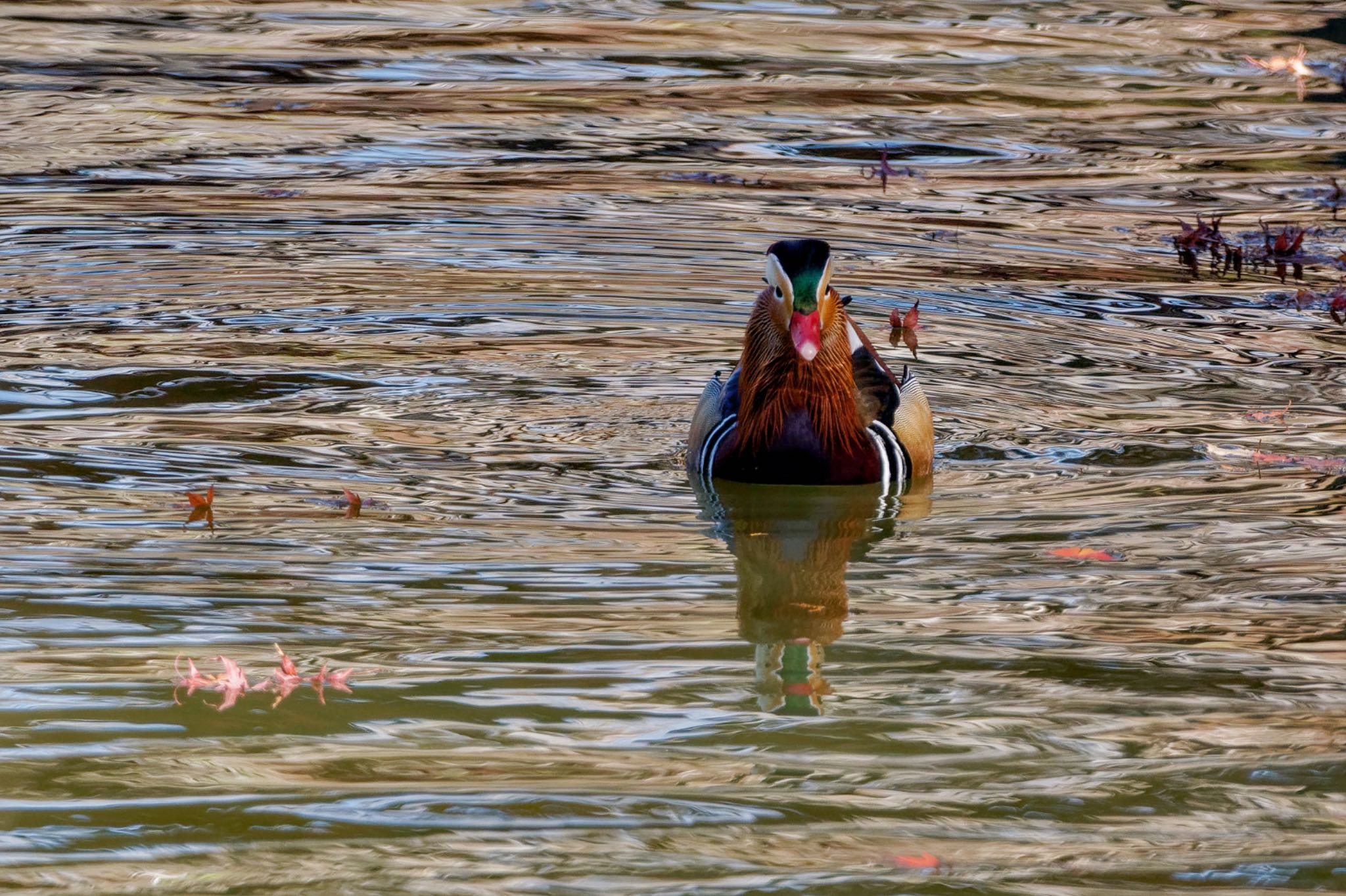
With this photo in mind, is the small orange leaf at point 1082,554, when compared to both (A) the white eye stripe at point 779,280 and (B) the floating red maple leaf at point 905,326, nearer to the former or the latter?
(A) the white eye stripe at point 779,280

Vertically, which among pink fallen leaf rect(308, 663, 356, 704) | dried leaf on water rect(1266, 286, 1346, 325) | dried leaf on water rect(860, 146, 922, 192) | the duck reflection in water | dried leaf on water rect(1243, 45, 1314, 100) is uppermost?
dried leaf on water rect(1243, 45, 1314, 100)

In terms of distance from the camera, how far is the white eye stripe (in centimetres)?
815

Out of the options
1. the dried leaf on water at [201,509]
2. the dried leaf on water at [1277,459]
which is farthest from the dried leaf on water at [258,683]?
the dried leaf on water at [1277,459]

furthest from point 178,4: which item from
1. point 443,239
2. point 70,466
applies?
point 70,466

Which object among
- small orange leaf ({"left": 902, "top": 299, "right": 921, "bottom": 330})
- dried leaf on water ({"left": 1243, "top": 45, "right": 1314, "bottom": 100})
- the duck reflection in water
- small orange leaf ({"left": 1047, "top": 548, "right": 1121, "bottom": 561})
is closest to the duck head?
the duck reflection in water

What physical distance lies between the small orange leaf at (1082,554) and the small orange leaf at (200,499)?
3102 millimetres

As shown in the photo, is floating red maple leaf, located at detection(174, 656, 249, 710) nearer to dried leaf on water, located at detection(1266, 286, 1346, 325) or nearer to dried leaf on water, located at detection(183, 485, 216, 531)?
dried leaf on water, located at detection(183, 485, 216, 531)

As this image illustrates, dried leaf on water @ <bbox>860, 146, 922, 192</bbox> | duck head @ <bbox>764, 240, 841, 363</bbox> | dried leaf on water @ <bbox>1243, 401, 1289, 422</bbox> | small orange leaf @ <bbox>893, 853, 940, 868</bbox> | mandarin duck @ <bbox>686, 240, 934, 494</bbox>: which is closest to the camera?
small orange leaf @ <bbox>893, 853, 940, 868</bbox>

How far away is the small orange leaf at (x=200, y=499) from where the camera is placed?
7352 mm

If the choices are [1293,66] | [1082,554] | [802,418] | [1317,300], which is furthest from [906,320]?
[1293,66]

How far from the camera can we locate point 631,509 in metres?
7.79

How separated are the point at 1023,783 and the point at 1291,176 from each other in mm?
11194

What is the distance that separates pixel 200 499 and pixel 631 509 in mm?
1645

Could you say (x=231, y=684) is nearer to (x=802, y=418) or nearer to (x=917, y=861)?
(x=917, y=861)
